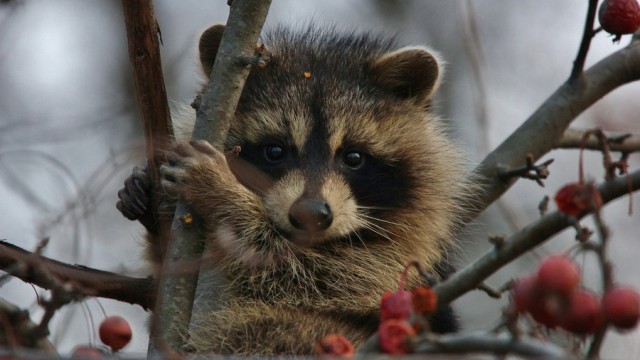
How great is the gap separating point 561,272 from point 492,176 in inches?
116

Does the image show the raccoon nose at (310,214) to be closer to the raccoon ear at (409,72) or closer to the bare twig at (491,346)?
the raccoon ear at (409,72)

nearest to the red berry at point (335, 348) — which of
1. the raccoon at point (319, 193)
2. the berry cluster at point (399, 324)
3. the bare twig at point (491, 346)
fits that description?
the berry cluster at point (399, 324)

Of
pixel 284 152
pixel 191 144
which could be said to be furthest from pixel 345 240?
pixel 191 144

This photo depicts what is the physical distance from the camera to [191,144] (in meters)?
3.74

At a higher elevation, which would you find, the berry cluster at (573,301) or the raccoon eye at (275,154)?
the raccoon eye at (275,154)

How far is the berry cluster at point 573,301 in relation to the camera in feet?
6.59

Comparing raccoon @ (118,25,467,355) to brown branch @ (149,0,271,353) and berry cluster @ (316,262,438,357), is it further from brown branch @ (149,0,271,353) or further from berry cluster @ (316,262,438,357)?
berry cluster @ (316,262,438,357)

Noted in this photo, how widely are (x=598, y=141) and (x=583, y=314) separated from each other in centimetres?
275

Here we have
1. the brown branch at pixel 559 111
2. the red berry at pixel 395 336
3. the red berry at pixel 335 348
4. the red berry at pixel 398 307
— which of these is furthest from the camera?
the brown branch at pixel 559 111

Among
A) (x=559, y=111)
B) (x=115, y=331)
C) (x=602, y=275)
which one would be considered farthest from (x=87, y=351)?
(x=559, y=111)

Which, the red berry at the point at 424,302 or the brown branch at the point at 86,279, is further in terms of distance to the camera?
the brown branch at the point at 86,279

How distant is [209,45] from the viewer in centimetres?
487

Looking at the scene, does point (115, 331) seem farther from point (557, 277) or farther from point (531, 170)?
point (531, 170)

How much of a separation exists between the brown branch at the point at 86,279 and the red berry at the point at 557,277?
1.57m
